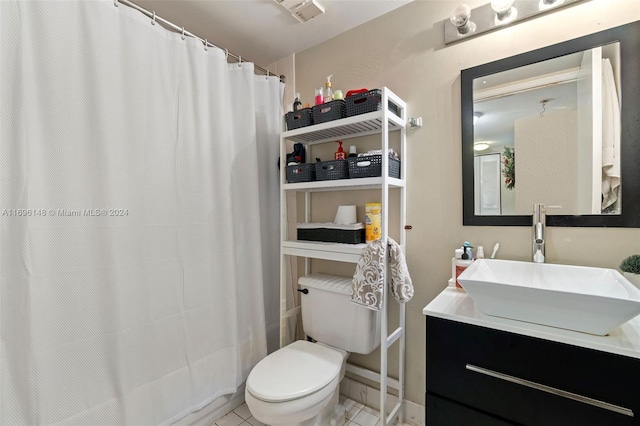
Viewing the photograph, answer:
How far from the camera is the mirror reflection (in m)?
1.04

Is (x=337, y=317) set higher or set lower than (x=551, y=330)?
lower

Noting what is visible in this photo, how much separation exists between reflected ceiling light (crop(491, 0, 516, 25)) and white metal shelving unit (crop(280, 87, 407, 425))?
1.65ft

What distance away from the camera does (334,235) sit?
1494mm

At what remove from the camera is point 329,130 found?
1.58m

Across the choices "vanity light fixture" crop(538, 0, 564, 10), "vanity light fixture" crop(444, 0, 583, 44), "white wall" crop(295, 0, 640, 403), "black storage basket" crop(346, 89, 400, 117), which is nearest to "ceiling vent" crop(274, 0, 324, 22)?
"white wall" crop(295, 0, 640, 403)

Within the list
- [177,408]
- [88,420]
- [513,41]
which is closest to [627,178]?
[513,41]

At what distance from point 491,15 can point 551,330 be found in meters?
1.29

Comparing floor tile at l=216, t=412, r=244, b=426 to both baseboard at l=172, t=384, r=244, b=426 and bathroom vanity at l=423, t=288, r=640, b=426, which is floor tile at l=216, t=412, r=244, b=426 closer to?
baseboard at l=172, t=384, r=244, b=426

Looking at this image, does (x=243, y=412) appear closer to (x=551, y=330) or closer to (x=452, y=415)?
(x=452, y=415)

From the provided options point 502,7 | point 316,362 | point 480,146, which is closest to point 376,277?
point 316,362

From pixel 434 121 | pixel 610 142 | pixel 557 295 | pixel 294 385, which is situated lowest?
pixel 294 385

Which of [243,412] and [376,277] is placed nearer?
[376,277]

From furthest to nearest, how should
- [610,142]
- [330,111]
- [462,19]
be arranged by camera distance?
[330,111] → [462,19] → [610,142]

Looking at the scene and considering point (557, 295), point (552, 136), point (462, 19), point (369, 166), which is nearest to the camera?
point (557, 295)
